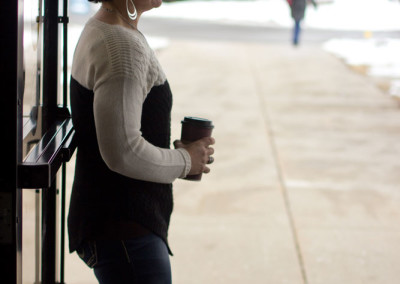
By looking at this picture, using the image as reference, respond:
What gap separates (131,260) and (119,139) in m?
0.39

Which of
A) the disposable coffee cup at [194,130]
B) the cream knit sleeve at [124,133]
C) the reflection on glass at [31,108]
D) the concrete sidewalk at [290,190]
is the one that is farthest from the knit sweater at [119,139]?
the concrete sidewalk at [290,190]

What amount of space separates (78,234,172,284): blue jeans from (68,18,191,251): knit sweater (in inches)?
1.1

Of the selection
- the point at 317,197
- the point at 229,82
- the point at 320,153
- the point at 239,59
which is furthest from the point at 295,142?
the point at 239,59

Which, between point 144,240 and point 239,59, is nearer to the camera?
point 144,240

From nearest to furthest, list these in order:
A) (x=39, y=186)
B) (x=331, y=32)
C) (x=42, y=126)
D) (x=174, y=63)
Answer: (x=39, y=186) → (x=42, y=126) → (x=174, y=63) → (x=331, y=32)

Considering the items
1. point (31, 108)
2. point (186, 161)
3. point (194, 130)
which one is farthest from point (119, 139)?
point (31, 108)

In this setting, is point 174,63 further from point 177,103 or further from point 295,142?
point 295,142

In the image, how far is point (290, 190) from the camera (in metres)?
5.19

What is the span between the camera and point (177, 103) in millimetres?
8477

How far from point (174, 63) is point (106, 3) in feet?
34.7

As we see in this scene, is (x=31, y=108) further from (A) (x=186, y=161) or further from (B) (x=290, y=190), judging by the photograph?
(B) (x=290, y=190)

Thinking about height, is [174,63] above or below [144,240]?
below

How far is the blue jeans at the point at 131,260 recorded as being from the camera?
1599mm

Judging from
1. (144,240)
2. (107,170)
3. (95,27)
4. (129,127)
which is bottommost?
(144,240)
